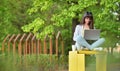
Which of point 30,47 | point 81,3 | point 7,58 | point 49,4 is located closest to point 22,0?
point 49,4

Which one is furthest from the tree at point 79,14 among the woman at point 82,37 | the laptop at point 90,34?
the laptop at point 90,34

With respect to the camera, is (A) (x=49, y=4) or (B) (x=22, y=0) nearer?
(A) (x=49, y=4)

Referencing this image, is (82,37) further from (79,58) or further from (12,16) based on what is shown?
(12,16)

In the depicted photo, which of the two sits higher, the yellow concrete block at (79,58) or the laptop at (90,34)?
the laptop at (90,34)

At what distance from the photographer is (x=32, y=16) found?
25.9 meters

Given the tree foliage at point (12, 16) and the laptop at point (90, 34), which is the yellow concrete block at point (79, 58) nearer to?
the laptop at point (90, 34)

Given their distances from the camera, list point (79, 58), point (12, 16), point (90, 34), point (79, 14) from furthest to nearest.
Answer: point (12, 16)
point (79, 14)
point (90, 34)
point (79, 58)

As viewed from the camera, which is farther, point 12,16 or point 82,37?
point 12,16

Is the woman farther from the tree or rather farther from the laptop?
the tree

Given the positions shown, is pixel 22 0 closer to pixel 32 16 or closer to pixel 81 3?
pixel 32 16

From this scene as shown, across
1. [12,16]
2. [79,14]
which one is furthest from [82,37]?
[12,16]

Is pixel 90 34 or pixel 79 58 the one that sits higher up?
pixel 90 34

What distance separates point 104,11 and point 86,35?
9228 mm

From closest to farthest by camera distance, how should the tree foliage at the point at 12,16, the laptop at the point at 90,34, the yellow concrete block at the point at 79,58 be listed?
the yellow concrete block at the point at 79,58
the laptop at the point at 90,34
the tree foliage at the point at 12,16
